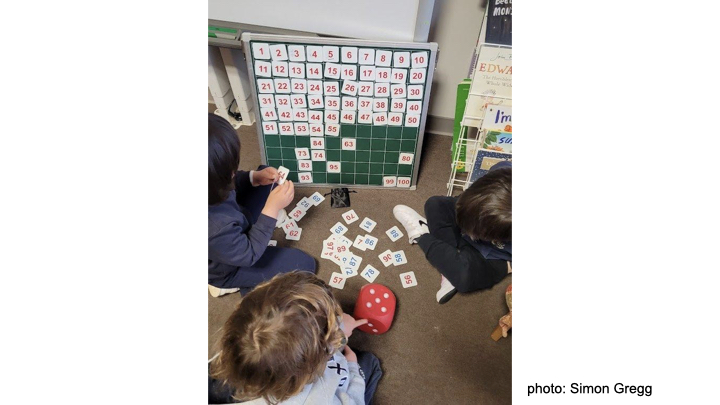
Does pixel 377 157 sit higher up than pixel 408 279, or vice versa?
pixel 377 157

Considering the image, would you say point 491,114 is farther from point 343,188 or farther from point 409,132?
point 343,188

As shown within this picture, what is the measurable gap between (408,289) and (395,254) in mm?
210

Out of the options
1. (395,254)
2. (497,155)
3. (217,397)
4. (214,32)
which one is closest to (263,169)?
(214,32)

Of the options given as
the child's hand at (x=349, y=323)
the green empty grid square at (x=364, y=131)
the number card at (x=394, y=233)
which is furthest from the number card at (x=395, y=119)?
the child's hand at (x=349, y=323)

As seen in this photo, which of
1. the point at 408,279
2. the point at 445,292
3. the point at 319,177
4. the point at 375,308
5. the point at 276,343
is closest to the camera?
the point at 276,343

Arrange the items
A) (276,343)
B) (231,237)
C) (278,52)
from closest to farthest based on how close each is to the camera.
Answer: (276,343) → (231,237) → (278,52)

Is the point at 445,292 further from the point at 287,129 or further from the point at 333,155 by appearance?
the point at 287,129

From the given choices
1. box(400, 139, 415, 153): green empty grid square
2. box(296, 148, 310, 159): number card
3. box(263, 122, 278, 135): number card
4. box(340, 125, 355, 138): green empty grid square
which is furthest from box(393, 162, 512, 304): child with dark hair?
box(263, 122, 278, 135): number card

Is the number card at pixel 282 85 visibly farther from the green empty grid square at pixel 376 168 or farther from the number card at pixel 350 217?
the number card at pixel 350 217

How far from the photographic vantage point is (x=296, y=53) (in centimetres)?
173

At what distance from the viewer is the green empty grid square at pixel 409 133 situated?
2.06m

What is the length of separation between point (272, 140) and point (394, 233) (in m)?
0.86

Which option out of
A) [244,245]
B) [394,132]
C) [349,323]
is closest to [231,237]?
[244,245]

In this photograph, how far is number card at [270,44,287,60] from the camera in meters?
1.71
